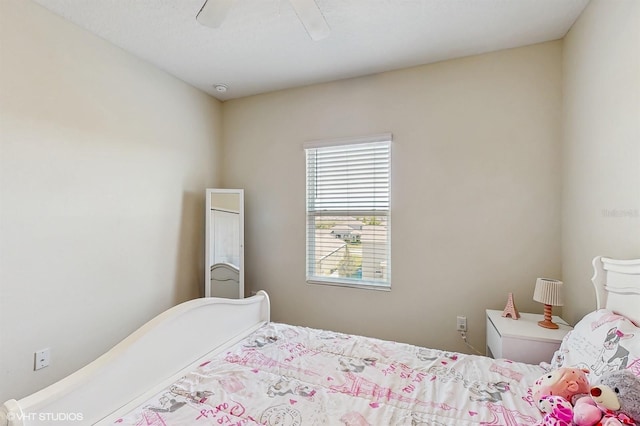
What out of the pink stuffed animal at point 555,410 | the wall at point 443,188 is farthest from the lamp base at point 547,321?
the pink stuffed animal at point 555,410

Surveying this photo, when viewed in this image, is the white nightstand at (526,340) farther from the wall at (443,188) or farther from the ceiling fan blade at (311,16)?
the ceiling fan blade at (311,16)

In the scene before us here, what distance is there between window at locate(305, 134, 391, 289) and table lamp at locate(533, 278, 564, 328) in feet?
3.53

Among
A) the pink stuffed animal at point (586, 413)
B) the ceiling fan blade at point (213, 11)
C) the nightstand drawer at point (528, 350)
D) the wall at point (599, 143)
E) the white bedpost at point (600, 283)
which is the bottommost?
the nightstand drawer at point (528, 350)

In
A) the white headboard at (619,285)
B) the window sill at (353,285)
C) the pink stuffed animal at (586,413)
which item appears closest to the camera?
the pink stuffed animal at (586,413)

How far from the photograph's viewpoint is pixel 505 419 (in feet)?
3.57

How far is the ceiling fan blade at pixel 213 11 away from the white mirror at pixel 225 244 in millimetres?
1660

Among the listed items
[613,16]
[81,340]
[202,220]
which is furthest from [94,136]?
[613,16]

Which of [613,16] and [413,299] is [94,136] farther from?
[613,16]

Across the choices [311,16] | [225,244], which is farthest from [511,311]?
[225,244]

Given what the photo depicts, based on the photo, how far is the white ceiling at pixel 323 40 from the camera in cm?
183

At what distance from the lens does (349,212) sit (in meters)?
2.80

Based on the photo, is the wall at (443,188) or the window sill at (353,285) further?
the window sill at (353,285)

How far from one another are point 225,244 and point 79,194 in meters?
1.25

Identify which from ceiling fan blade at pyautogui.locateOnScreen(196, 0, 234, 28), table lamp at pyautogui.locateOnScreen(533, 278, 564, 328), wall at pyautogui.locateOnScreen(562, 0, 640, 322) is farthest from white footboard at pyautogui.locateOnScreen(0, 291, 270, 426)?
wall at pyautogui.locateOnScreen(562, 0, 640, 322)
